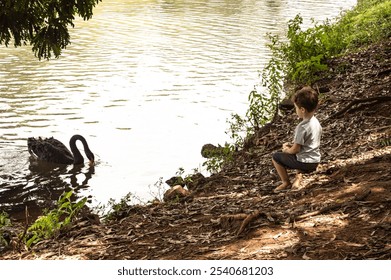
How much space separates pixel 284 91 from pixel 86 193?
287 inches

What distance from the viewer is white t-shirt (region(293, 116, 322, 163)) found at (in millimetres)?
7594

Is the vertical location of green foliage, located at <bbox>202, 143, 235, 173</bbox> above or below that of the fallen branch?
below

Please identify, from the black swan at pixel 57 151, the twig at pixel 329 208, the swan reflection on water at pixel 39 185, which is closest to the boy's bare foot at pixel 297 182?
the twig at pixel 329 208

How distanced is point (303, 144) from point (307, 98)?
61cm

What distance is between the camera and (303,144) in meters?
7.66

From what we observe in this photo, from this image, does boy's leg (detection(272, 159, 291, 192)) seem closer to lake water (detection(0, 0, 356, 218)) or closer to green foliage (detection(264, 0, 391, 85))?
lake water (detection(0, 0, 356, 218))

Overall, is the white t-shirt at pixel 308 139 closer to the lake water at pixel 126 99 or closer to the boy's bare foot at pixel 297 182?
the boy's bare foot at pixel 297 182

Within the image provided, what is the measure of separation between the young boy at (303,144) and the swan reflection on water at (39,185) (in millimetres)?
5409

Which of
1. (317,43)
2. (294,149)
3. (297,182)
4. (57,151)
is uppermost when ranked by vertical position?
(294,149)

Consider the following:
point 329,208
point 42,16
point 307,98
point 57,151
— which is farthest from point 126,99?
point 329,208

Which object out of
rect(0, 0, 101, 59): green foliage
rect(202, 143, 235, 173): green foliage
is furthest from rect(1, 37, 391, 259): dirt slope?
rect(0, 0, 101, 59): green foliage

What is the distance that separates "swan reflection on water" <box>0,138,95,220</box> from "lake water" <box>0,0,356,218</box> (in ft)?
0.08

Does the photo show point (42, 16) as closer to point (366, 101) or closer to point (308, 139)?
point (366, 101)

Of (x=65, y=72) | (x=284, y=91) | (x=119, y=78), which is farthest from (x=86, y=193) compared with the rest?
(x=65, y=72)
